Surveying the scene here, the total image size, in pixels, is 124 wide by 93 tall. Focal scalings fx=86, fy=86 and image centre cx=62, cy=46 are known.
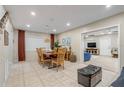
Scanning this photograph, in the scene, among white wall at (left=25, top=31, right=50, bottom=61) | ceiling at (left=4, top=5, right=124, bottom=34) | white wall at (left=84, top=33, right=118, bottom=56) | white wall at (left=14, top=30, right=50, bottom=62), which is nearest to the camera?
ceiling at (left=4, top=5, right=124, bottom=34)

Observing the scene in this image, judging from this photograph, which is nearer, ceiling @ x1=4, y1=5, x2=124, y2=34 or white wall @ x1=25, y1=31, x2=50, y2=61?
ceiling @ x1=4, y1=5, x2=124, y2=34

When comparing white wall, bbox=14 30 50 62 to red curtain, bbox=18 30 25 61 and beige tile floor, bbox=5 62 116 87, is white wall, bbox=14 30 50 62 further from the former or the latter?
beige tile floor, bbox=5 62 116 87

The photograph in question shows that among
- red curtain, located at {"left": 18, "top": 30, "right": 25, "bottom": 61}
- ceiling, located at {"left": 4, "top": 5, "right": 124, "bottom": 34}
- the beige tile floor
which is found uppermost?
ceiling, located at {"left": 4, "top": 5, "right": 124, "bottom": 34}

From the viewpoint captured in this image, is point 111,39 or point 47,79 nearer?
point 47,79

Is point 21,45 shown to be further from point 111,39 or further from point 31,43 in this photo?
point 111,39

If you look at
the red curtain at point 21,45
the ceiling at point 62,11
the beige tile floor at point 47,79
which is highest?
the ceiling at point 62,11

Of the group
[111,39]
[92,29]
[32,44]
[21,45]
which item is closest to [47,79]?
[92,29]

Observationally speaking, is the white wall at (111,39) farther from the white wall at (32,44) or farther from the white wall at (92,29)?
the white wall at (32,44)

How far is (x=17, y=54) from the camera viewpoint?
21.1ft

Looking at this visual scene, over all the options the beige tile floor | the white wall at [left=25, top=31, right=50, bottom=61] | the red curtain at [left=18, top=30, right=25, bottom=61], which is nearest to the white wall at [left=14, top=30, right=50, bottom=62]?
the white wall at [left=25, top=31, right=50, bottom=61]

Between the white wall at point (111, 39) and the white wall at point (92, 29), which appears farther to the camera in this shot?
the white wall at point (111, 39)

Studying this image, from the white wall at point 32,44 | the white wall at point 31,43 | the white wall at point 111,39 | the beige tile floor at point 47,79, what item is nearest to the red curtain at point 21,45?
the white wall at point 31,43

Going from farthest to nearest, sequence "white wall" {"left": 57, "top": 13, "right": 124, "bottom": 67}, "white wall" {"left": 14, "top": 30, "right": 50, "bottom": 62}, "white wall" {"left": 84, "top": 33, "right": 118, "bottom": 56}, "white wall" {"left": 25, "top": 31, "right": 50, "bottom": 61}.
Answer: "white wall" {"left": 84, "top": 33, "right": 118, "bottom": 56}
"white wall" {"left": 25, "top": 31, "right": 50, "bottom": 61}
"white wall" {"left": 14, "top": 30, "right": 50, "bottom": 62}
"white wall" {"left": 57, "top": 13, "right": 124, "bottom": 67}
